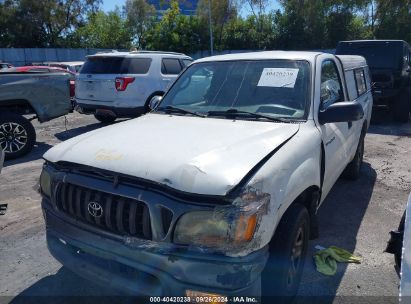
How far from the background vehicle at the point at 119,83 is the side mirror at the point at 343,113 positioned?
6.47 m

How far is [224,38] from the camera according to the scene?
37156mm

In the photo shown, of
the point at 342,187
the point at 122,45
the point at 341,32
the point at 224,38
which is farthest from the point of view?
the point at 122,45

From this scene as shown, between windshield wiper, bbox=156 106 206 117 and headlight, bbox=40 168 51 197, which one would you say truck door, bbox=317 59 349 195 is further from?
headlight, bbox=40 168 51 197

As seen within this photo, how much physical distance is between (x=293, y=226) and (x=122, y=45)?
42363 mm

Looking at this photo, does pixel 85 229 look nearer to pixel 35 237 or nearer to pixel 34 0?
pixel 35 237

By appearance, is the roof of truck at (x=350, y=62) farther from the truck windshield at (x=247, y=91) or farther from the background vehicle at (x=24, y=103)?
the background vehicle at (x=24, y=103)

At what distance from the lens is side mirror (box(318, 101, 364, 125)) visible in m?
3.15

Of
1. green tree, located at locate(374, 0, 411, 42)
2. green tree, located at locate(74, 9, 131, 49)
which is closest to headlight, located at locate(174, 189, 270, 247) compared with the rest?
green tree, located at locate(374, 0, 411, 42)

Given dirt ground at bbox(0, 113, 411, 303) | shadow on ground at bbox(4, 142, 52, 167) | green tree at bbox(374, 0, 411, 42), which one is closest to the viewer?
dirt ground at bbox(0, 113, 411, 303)

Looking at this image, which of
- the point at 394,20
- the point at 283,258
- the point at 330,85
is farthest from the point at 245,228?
→ the point at 394,20

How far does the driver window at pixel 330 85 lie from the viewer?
3669mm

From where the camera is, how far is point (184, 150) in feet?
8.38

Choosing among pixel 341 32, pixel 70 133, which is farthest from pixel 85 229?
pixel 341 32

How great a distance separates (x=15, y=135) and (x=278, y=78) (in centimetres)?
528
